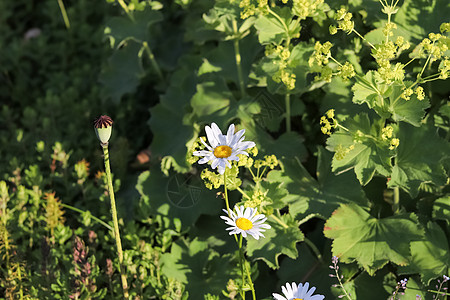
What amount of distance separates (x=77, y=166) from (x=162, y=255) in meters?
0.71

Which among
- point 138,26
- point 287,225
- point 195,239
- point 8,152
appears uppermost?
point 138,26

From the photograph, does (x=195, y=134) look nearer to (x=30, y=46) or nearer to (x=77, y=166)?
(x=77, y=166)

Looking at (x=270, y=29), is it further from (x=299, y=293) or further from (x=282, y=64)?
(x=299, y=293)

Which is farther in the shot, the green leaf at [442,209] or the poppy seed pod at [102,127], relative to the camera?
the green leaf at [442,209]

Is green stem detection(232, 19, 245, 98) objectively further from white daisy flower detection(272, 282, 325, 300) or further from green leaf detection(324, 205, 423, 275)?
white daisy flower detection(272, 282, 325, 300)

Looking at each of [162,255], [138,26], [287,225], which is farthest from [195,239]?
[138,26]

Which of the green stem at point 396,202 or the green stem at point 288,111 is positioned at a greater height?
the green stem at point 288,111

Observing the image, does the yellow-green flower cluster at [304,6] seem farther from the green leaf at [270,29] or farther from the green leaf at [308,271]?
the green leaf at [308,271]

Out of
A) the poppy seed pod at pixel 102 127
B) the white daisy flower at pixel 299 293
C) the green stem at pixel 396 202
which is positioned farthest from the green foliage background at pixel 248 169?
the poppy seed pod at pixel 102 127

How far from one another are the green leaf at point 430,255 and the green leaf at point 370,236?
12 cm

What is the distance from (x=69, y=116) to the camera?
412 centimetres

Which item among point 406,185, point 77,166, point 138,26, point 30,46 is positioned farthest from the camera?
point 30,46

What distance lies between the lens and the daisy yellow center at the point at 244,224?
2.26 meters

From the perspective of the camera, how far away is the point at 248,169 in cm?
321
